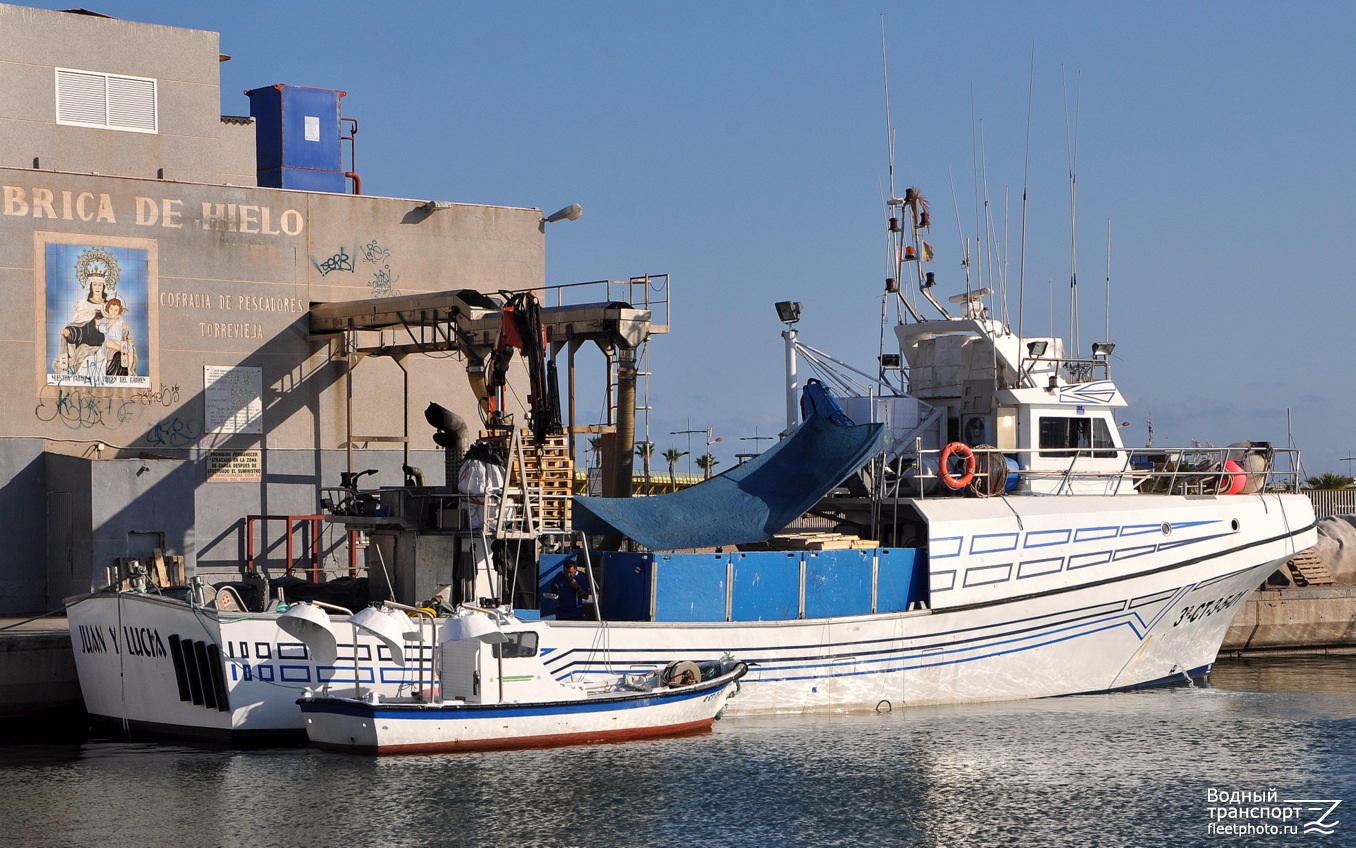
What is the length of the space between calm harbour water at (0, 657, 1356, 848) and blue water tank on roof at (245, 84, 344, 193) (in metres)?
15.9

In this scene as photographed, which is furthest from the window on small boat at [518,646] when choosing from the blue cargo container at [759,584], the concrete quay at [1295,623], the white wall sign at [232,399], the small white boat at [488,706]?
the concrete quay at [1295,623]

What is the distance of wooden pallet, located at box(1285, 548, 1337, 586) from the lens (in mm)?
33062

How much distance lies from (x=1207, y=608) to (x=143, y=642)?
50.4 feet

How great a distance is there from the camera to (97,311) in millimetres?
29047

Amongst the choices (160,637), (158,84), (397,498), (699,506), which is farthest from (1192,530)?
(158,84)

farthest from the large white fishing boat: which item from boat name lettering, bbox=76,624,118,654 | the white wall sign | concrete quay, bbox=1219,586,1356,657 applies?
the white wall sign

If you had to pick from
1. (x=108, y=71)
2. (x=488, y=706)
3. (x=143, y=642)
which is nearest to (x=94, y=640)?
(x=143, y=642)

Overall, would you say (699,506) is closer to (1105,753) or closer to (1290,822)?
(1105,753)

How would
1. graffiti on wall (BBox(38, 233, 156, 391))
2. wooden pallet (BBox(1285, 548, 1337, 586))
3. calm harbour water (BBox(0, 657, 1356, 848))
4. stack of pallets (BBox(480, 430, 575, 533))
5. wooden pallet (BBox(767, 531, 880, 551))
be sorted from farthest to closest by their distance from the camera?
1. wooden pallet (BBox(1285, 548, 1337, 586))
2. graffiti on wall (BBox(38, 233, 156, 391))
3. wooden pallet (BBox(767, 531, 880, 551))
4. stack of pallets (BBox(480, 430, 575, 533))
5. calm harbour water (BBox(0, 657, 1356, 848))

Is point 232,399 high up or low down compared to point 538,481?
up

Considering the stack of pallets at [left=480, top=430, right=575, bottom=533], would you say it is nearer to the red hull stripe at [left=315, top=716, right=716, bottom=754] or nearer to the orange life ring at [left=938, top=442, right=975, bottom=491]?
the red hull stripe at [left=315, top=716, right=716, bottom=754]

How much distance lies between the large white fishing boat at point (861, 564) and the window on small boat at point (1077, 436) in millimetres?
40

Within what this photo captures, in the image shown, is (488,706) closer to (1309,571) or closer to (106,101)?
(106,101)

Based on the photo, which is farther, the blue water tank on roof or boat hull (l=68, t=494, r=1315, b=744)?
the blue water tank on roof
